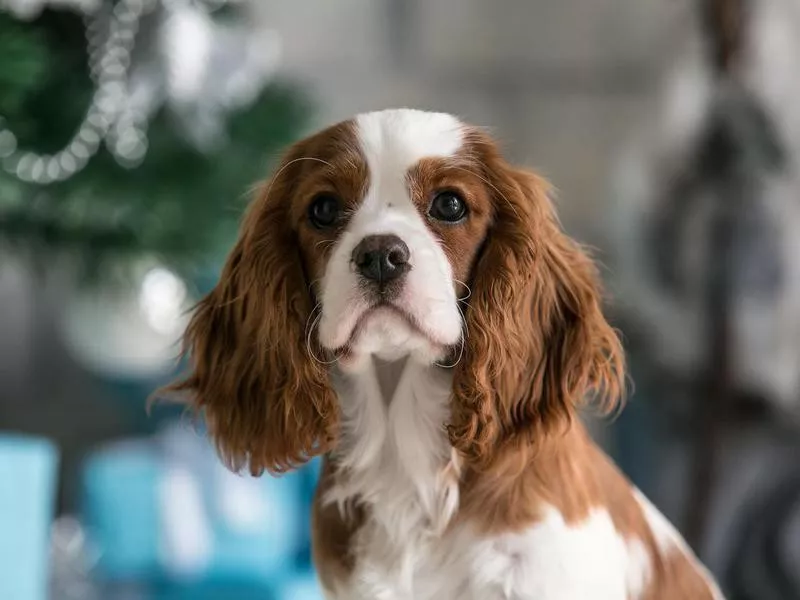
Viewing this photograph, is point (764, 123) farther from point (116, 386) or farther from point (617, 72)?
point (116, 386)

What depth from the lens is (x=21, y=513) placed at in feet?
5.12

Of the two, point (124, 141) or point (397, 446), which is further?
point (124, 141)

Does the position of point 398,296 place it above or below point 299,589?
above

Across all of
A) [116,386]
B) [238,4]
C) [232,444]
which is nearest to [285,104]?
[238,4]

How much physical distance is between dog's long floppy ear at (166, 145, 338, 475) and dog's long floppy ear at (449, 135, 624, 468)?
146 millimetres

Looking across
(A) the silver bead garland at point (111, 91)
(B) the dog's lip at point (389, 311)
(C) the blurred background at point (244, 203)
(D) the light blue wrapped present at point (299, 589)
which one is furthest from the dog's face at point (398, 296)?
(D) the light blue wrapped present at point (299, 589)

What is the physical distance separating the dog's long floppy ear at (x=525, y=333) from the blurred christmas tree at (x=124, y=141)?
79 cm

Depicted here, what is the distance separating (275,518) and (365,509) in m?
1.06

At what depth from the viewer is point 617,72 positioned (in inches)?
108

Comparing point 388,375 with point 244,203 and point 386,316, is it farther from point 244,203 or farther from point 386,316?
point 244,203

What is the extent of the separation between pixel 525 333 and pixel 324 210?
230mm

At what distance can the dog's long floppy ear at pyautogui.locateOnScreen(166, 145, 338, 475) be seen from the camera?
0.99 m

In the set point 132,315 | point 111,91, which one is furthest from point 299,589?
point 111,91

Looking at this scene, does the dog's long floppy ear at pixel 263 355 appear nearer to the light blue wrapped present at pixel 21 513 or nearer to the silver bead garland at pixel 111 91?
the light blue wrapped present at pixel 21 513
